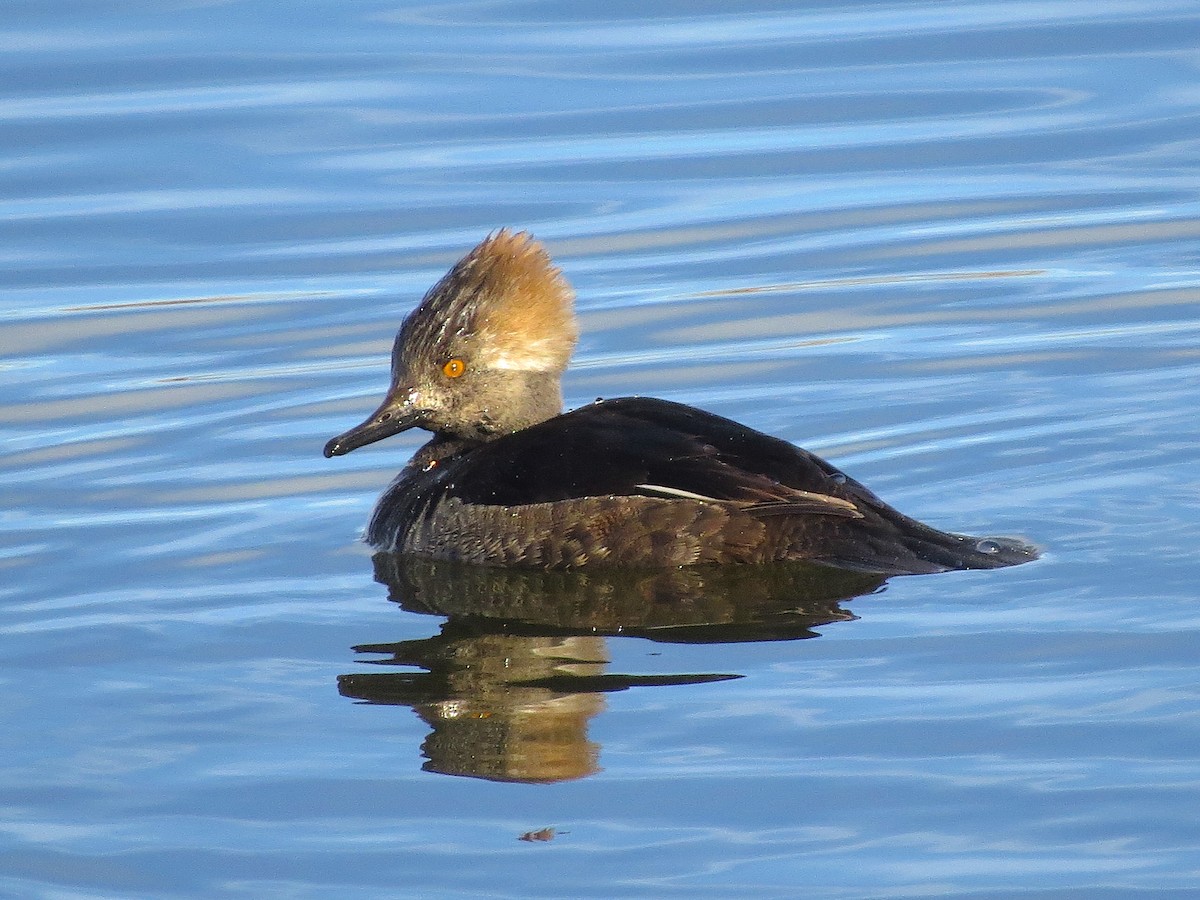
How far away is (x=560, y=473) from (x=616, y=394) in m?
2.50

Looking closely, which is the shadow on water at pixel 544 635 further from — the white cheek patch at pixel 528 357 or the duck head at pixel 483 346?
the white cheek patch at pixel 528 357

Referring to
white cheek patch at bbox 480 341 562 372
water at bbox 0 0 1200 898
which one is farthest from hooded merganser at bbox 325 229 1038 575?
water at bbox 0 0 1200 898

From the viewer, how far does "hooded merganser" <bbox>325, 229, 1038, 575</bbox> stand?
695cm

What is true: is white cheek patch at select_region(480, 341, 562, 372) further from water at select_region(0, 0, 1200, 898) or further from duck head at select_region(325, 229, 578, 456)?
water at select_region(0, 0, 1200, 898)

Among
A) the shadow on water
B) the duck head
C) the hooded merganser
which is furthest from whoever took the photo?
the duck head

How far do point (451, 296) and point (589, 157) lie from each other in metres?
5.40

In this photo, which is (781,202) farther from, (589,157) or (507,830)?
(507,830)

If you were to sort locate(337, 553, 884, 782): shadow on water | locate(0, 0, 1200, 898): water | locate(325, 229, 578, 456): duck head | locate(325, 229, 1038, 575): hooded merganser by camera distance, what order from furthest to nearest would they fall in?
locate(325, 229, 578, 456): duck head < locate(325, 229, 1038, 575): hooded merganser < locate(337, 553, 884, 782): shadow on water < locate(0, 0, 1200, 898): water

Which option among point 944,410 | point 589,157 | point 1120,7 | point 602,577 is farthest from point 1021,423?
point 1120,7

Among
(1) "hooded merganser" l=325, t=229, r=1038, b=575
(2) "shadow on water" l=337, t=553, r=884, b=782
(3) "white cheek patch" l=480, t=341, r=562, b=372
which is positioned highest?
(3) "white cheek patch" l=480, t=341, r=562, b=372

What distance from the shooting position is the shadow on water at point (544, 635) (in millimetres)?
5602

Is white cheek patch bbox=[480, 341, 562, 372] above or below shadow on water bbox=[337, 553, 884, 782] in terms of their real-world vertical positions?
above

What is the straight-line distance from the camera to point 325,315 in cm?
1081

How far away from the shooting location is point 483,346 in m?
7.86
